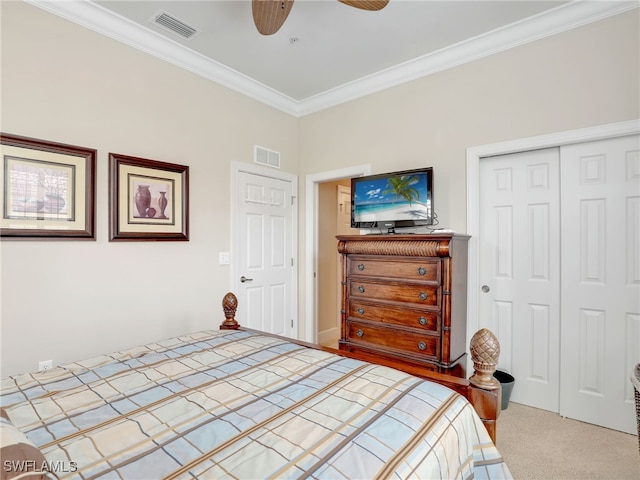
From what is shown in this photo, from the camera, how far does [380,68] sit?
3254 mm

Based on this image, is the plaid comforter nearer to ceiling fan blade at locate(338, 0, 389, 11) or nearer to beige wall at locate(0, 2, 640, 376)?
beige wall at locate(0, 2, 640, 376)

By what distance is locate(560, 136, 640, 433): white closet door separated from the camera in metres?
2.30

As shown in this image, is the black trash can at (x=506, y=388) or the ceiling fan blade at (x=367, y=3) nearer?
the ceiling fan blade at (x=367, y=3)

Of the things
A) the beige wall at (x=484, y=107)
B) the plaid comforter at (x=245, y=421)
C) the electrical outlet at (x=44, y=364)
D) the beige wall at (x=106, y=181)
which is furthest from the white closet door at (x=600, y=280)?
the electrical outlet at (x=44, y=364)

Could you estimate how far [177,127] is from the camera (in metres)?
2.95

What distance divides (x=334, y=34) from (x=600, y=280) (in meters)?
2.77

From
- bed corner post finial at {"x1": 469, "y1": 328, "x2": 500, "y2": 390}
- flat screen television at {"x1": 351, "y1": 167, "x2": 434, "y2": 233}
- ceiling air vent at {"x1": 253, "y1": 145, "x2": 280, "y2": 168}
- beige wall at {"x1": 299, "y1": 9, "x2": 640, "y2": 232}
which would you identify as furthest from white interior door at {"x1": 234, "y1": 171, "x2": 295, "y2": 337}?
bed corner post finial at {"x1": 469, "y1": 328, "x2": 500, "y2": 390}

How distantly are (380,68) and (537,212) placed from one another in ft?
6.40

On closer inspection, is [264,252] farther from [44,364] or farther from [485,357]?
[485,357]

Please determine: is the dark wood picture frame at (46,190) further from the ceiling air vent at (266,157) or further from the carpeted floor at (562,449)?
the carpeted floor at (562,449)

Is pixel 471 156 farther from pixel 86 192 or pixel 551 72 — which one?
pixel 86 192

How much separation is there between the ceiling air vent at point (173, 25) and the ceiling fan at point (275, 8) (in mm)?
899

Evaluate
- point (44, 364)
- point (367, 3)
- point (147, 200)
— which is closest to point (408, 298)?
point (367, 3)

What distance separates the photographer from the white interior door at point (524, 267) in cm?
263
